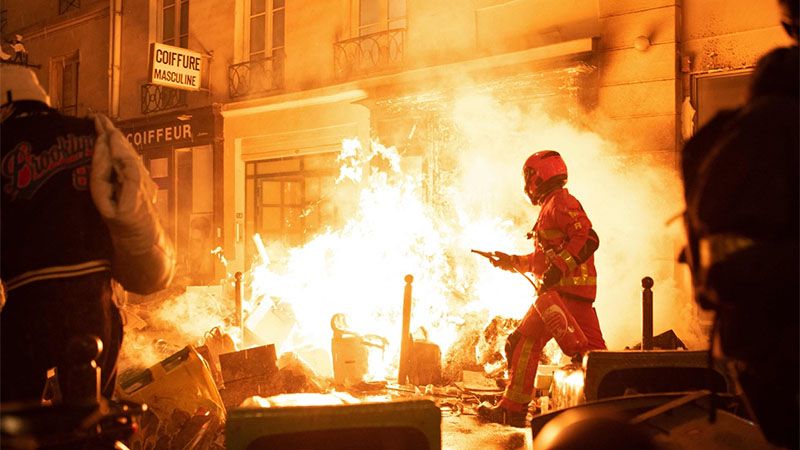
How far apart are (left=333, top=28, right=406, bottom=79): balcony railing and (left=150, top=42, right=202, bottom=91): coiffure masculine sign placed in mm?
4147

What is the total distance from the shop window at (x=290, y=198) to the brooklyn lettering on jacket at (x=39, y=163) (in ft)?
40.2

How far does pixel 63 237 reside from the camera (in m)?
2.88

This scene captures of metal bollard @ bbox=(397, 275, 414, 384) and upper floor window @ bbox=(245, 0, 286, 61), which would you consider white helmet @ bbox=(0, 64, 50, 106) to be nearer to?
metal bollard @ bbox=(397, 275, 414, 384)

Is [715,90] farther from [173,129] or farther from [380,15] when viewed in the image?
[173,129]

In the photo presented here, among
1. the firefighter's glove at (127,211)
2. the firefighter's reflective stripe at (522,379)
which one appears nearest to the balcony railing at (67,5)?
the firefighter's reflective stripe at (522,379)

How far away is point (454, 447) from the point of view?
588 centimetres

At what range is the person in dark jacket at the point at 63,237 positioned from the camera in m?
2.73

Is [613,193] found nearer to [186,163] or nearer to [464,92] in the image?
[464,92]

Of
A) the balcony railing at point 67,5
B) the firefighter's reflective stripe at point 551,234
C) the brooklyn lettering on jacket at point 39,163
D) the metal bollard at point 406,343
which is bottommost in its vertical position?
the metal bollard at point 406,343

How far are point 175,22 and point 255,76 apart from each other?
3874 mm

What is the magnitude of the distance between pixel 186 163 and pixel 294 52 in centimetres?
502

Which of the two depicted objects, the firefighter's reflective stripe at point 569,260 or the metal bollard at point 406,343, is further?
the metal bollard at point 406,343

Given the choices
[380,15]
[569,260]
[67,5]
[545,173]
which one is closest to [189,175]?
[380,15]

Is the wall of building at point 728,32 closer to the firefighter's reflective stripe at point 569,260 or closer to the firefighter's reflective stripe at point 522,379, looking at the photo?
the firefighter's reflective stripe at point 569,260
